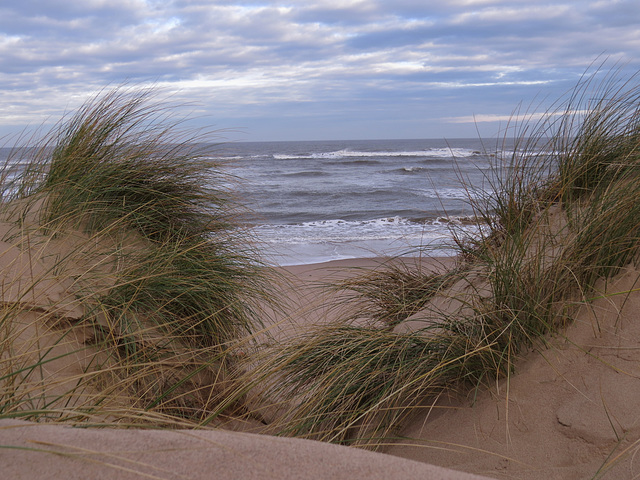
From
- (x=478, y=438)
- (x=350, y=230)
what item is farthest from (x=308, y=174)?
(x=478, y=438)

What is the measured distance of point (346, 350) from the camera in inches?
91.6

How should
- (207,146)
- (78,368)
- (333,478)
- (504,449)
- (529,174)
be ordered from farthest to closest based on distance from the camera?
(207,146) < (529,174) < (78,368) < (504,449) < (333,478)

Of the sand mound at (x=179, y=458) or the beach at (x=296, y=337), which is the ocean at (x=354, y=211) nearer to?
the beach at (x=296, y=337)

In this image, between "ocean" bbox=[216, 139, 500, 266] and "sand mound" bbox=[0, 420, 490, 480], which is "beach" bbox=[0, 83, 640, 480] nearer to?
"sand mound" bbox=[0, 420, 490, 480]

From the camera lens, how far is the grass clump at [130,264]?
2457mm

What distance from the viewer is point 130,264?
2889mm

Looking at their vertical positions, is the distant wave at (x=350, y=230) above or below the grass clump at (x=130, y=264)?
below

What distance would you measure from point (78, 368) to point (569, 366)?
A: 223 cm

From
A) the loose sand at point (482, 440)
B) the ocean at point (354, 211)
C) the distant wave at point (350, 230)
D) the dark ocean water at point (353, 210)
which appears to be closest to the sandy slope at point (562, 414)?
the loose sand at point (482, 440)

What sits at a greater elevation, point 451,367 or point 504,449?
point 451,367

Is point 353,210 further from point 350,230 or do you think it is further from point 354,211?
point 350,230

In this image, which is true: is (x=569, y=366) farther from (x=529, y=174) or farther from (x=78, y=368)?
(x=78, y=368)

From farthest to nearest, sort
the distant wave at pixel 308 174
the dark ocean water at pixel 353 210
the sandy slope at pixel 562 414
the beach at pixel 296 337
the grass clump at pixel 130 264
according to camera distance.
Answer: the distant wave at pixel 308 174, the dark ocean water at pixel 353 210, the grass clump at pixel 130 264, the sandy slope at pixel 562 414, the beach at pixel 296 337

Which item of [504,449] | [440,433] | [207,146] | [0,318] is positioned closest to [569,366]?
[504,449]
